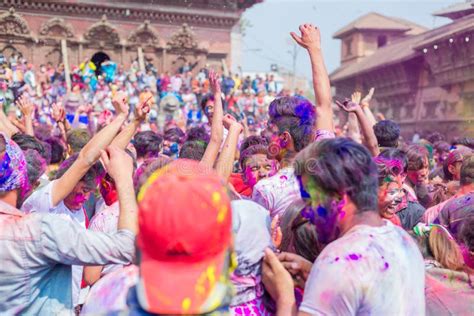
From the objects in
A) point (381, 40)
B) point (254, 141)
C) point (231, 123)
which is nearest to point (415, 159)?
point (254, 141)

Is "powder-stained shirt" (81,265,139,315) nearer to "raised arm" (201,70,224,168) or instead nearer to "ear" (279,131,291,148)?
"raised arm" (201,70,224,168)

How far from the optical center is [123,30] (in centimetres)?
3064

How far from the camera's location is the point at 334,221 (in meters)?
2.25

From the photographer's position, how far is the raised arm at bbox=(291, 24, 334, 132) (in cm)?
362

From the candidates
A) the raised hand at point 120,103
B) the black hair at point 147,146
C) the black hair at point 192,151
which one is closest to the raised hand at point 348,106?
the black hair at point 192,151

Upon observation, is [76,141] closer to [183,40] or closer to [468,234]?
[468,234]

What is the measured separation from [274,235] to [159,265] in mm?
938

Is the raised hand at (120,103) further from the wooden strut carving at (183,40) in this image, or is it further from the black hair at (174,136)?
the wooden strut carving at (183,40)

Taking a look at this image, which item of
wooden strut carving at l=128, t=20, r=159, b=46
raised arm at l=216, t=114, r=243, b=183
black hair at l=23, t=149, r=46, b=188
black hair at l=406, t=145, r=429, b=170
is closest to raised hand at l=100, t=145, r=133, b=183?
black hair at l=23, t=149, r=46, b=188

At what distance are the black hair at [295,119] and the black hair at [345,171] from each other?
4.37 feet

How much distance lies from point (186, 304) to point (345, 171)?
857mm

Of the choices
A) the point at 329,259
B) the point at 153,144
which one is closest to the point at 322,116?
the point at 329,259

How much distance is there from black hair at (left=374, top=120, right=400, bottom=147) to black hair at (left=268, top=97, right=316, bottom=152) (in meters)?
2.32

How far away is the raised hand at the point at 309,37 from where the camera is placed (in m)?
3.91
